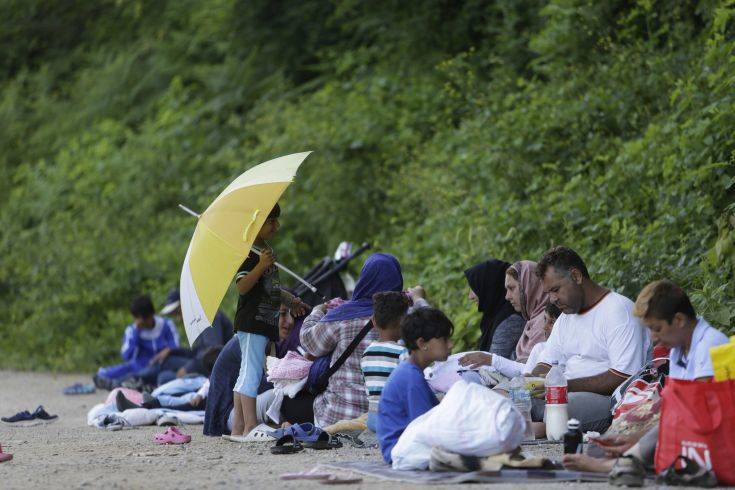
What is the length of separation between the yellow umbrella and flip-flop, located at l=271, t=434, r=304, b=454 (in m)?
0.87

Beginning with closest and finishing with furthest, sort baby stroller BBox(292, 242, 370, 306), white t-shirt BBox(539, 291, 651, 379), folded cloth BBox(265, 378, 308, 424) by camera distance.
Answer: white t-shirt BBox(539, 291, 651, 379), folded cloth BBox(265, 378, 308, 424), baby stroller BBox(292, 242, 370, 306)

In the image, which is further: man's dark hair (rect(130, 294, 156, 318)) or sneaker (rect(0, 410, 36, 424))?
man's dark hair (rect(130, 294, 156, 318))

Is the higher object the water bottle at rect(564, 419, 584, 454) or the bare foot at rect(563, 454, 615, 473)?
the water bottle at rect(564, 419, 584, 454)

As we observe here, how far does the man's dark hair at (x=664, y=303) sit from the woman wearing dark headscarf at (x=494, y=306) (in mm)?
2807

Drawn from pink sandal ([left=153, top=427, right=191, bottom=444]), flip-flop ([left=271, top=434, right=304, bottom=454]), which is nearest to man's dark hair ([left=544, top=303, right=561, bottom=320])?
flip-flop ([left=271, top=434, right=304, bottom=454])

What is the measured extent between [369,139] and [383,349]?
907 centimetres

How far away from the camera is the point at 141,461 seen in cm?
774

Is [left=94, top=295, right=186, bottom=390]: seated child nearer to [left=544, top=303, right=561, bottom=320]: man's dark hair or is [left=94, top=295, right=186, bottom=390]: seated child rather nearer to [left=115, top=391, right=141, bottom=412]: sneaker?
[left=115, top=391, right=141, bottom=412]: sneaker

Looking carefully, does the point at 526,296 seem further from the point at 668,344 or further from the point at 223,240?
the point at 668,344

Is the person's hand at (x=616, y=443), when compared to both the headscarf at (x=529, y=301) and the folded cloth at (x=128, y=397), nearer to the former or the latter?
the headscarf at (x=529, y=301)

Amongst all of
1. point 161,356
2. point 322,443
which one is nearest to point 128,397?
point 161,356

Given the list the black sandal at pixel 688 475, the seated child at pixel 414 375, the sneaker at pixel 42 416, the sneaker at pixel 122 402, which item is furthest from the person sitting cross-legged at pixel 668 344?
the sneaker at pixel 42 416

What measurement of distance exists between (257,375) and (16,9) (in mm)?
17587

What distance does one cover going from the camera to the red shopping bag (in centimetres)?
572
